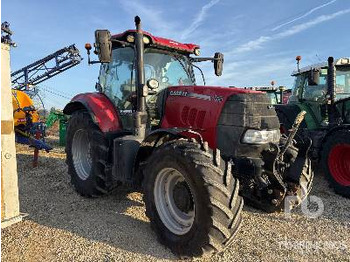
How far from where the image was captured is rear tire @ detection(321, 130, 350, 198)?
5.99 meters

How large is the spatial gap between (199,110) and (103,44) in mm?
1415

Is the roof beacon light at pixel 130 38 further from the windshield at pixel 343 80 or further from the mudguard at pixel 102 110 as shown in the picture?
the windshield at pixel 343 80

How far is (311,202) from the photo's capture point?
5254mm

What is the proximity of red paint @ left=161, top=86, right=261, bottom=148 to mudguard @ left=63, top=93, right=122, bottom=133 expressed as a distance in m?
0.87

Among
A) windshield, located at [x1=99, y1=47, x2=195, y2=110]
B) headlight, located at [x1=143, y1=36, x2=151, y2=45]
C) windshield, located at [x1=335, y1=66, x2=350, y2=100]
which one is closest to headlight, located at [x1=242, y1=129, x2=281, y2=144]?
windshield, located at [x1=99, y1=47, x2=195, y2=110]

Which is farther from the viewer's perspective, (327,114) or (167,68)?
(327,114)

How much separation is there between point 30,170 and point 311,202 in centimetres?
553

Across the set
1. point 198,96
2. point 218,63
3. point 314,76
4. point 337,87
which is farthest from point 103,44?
point 337,87

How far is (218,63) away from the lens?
5.35 metres

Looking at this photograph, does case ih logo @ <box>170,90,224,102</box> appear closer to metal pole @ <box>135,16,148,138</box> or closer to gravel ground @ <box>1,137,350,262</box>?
metal pole @ <box>135,16,148,138</box>

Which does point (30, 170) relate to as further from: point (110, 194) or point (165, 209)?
point (165, 209)

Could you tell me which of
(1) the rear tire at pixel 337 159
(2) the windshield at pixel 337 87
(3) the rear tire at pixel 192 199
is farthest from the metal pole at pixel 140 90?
(2) the windshield at pixel 337 87

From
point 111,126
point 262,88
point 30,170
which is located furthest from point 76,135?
point 262,88

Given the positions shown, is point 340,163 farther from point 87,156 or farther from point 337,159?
point 87,156
